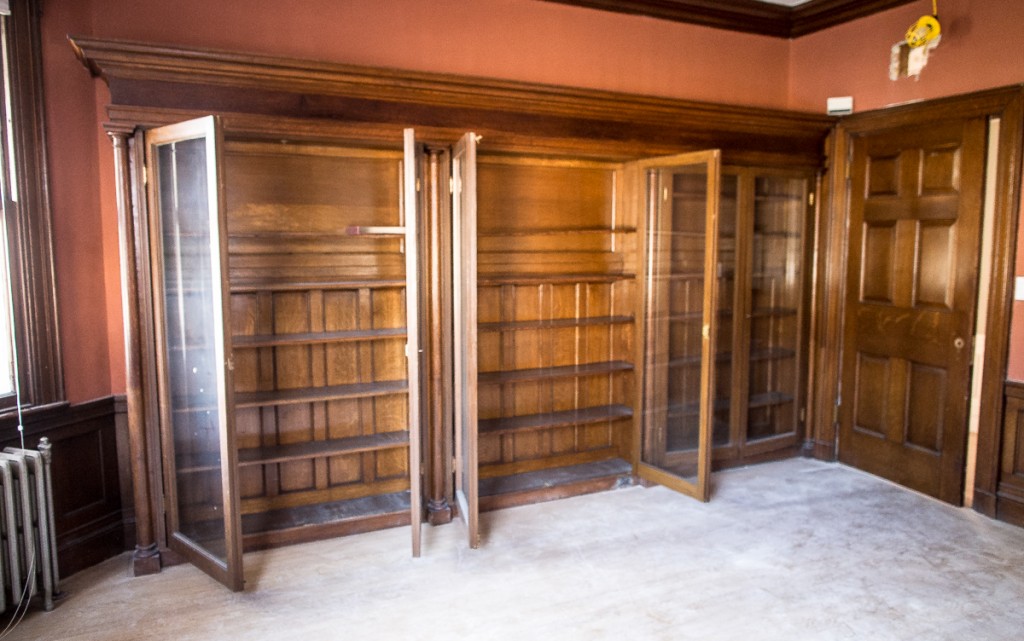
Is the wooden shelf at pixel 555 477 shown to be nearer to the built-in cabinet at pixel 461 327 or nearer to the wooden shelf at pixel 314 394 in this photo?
the built-in cabinet at pixel 461 327

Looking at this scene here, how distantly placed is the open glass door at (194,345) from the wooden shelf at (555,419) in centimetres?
154

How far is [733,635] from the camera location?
2742 mm

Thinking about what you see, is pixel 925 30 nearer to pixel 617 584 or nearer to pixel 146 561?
pixel 617 584

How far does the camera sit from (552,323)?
4.25 m

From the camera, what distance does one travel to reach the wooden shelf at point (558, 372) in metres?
4.08

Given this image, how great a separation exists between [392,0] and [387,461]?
8.83 ft

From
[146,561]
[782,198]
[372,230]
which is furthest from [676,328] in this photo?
[146,561]

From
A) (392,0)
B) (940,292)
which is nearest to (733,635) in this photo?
(940,292)

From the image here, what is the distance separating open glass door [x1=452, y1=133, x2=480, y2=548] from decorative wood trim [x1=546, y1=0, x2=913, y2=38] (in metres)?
1.58

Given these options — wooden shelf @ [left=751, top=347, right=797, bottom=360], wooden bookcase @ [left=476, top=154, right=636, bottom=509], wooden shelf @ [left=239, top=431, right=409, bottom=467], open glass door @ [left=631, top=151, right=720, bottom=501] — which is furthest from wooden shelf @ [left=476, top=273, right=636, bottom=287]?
wooden shelf @ [left=751, top=347, right=797, bottom=360]

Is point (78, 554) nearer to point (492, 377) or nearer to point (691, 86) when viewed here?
point (492, 377)

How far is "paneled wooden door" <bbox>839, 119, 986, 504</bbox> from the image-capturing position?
13.1 feet

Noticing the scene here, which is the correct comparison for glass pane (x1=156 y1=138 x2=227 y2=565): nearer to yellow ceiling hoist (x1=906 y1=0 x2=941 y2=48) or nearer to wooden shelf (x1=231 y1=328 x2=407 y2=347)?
wooden shelf (x1=231 y1=328 x2=407 y2=347)

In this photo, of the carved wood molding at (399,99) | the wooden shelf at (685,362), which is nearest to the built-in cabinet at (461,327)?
the wooden shelf at (685,362)
